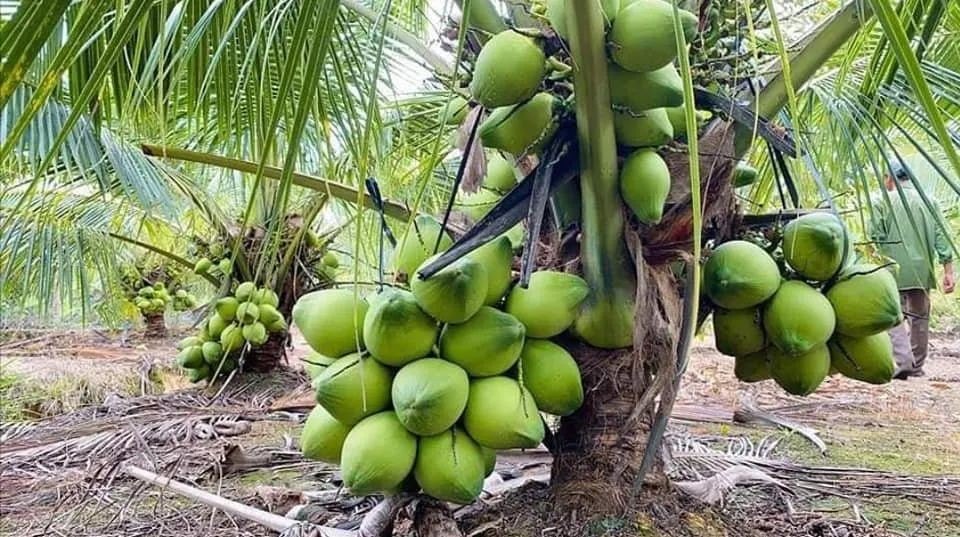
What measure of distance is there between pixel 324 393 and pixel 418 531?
22cm

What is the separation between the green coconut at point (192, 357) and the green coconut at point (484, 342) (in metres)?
2.40

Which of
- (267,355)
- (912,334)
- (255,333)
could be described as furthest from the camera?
(912,334)

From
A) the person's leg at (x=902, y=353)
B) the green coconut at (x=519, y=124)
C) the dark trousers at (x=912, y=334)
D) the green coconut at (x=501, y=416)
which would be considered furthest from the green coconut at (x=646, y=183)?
the person's leg at (x=902, y=353)

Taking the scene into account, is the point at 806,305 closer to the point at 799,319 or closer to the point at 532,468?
the point at 799,319

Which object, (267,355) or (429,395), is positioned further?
(267,355)

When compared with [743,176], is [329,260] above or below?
below

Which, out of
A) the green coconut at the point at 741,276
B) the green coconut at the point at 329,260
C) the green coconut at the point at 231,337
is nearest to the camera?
the green coconut at the point at 741,276

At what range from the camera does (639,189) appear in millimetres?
780

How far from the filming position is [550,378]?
2.64 ft

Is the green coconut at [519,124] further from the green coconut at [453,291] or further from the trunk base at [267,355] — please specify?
the trunk base at [267,355]

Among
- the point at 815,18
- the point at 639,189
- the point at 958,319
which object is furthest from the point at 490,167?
the point at 958,319

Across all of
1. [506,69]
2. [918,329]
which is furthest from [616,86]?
[918,329]

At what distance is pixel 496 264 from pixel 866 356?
494 millimetres

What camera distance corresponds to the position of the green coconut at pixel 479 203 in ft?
3.43
